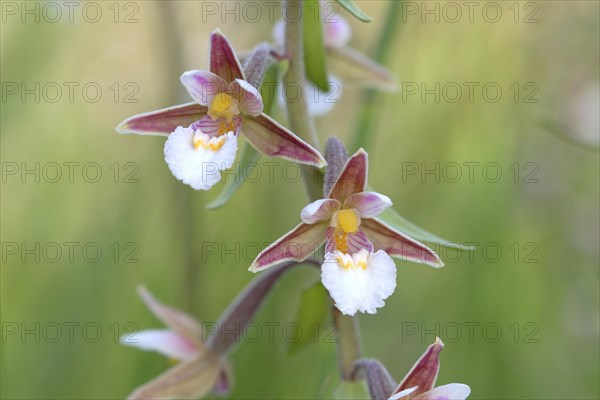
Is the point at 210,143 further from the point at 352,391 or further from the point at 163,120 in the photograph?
the point at 352,391

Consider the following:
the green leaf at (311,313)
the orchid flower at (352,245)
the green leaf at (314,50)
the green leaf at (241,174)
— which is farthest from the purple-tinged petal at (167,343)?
the green leaf at (314,50)

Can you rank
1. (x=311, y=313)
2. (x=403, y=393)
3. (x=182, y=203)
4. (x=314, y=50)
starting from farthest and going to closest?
(x=182, y=203), (x=311, y=313), (x=314, y=50), (x=403, y=393)

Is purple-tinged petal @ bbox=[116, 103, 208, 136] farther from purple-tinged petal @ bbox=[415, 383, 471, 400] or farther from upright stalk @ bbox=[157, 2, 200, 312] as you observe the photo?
upright stalk @ bbox=[157, 2, 200, 312]

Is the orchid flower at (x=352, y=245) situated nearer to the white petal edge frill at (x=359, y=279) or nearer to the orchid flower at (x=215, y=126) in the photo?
the white petal edge frill at (x=359, y=279)

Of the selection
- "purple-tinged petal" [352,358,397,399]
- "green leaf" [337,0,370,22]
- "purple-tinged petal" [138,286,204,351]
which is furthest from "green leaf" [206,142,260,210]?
"purple-tinged petal" [138,286,204,351]

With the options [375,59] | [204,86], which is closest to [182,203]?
[375,59]

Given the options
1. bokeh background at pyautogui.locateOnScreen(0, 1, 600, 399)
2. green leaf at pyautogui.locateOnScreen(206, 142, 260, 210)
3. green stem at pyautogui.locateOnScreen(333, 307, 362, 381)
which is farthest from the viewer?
bokeh background at pyautogui.locateOnScreen(0, 1, 600, 399)
